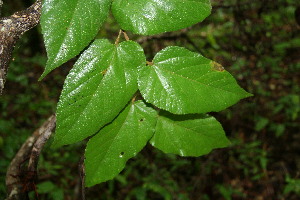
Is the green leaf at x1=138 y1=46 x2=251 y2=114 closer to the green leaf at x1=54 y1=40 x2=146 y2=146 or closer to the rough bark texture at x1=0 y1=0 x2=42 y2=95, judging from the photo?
the green leaf at x1=54 y1=40 x2=146 y2=146

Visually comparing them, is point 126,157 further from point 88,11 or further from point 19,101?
point 19,101

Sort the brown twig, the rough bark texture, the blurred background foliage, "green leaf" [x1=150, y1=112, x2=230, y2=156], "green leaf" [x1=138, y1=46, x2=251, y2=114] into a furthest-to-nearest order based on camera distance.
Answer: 1. the blurred background foliage
2. the brown twig
3. "green leaf" [x1=150, y1=112, x2=230, y2=156]
4. "green leaf" [x1=138, y1=46, x2=251, y2=114]
5. the rough bark texture

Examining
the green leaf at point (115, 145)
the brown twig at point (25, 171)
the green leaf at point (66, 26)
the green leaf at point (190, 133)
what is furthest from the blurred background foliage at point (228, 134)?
the green leaf at point (66, 26)

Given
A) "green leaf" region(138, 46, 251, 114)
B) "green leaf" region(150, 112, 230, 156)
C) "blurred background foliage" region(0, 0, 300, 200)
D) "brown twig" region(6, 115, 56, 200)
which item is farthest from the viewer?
"blurred background foliage" region(0, 0, 300, 200)

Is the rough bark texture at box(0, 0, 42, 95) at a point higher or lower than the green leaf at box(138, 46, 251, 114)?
higher

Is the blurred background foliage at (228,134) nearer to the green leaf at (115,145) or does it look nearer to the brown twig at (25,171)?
the brown twig at (25,171)

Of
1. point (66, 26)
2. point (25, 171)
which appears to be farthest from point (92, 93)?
point (25, 171)

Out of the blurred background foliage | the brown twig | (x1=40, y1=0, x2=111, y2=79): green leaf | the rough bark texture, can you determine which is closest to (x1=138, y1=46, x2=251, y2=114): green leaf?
(x1=40, y1=0, x2=111, y2=79): green leaf

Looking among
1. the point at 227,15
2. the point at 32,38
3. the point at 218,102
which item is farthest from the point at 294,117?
the point at 32,38
